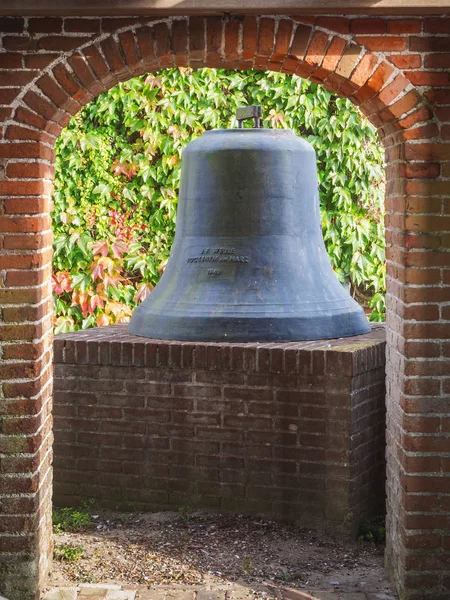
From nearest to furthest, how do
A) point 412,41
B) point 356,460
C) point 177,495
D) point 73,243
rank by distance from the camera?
point 412,41 < point 356,460 < point 177,495 < point 73,243

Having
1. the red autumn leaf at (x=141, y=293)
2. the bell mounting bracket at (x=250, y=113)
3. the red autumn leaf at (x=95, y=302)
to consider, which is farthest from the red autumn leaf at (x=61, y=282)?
the bell mounting bracket at (x=250, y=113)

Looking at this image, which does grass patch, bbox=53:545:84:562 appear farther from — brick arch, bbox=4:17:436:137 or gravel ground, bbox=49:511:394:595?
Result: brick arch, bbox=4:17:436:137

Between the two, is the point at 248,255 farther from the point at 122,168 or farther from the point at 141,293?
the point at 122,168

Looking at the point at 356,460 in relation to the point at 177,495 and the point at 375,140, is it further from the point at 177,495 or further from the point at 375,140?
the point at 375,140

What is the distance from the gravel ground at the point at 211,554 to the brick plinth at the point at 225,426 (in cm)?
14

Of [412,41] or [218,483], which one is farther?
Answer: [218,483]

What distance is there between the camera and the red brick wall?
161 inches

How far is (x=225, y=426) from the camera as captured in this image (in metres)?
5.68

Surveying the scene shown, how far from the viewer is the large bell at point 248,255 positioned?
5.78 m

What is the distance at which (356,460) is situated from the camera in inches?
216

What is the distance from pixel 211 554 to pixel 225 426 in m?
0.83

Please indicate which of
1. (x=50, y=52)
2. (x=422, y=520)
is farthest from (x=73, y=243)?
(x=422, y=520)

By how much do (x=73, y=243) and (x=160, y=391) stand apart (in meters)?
3.18

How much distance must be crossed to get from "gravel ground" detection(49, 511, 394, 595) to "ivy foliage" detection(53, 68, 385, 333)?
3.23m
